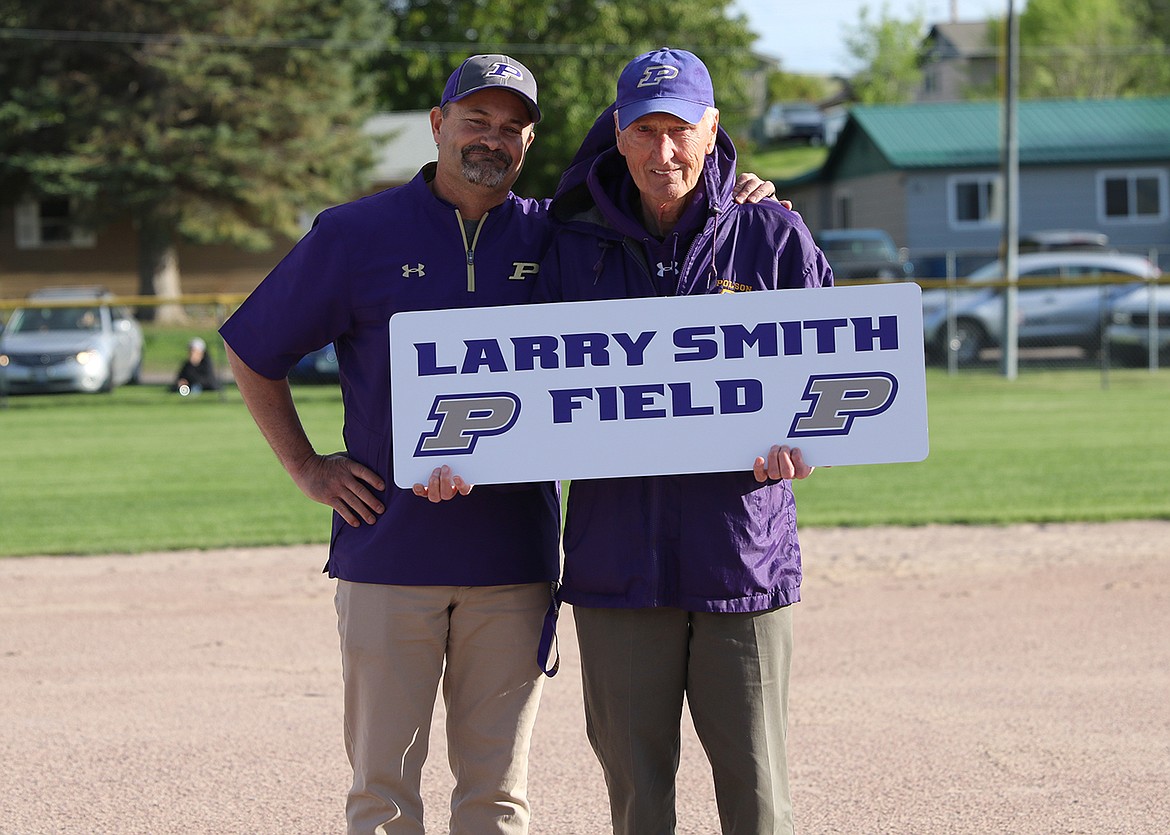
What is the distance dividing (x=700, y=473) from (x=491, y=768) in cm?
105

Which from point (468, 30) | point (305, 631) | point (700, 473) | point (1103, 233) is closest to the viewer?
point (700, 473)

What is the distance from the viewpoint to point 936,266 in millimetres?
31016

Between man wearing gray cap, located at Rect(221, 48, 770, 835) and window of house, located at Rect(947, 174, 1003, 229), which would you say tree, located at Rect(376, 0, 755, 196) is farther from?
man wearing gray cap, located at Rect(221, 48, 770, 835)

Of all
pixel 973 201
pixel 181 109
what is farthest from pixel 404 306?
pixel 973 201

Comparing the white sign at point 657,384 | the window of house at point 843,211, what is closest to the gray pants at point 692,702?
the white sign at point 657,384

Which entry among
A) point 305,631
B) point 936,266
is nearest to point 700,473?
point 305,631

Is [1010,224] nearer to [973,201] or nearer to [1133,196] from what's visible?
[973,201]

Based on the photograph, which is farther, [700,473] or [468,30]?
[468,30]

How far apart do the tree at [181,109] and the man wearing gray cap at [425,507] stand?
3039cm

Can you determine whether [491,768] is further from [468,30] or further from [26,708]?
[468,30]

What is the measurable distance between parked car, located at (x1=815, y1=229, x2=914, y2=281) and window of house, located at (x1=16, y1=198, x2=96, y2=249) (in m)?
21.2

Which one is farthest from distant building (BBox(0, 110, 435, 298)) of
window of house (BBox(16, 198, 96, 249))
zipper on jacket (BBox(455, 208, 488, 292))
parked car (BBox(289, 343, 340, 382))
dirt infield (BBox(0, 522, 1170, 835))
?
zipper on jacket (BBox(455, 208, 488, 292))

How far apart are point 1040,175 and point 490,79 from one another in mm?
39331

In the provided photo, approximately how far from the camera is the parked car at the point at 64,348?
71.5 ft
